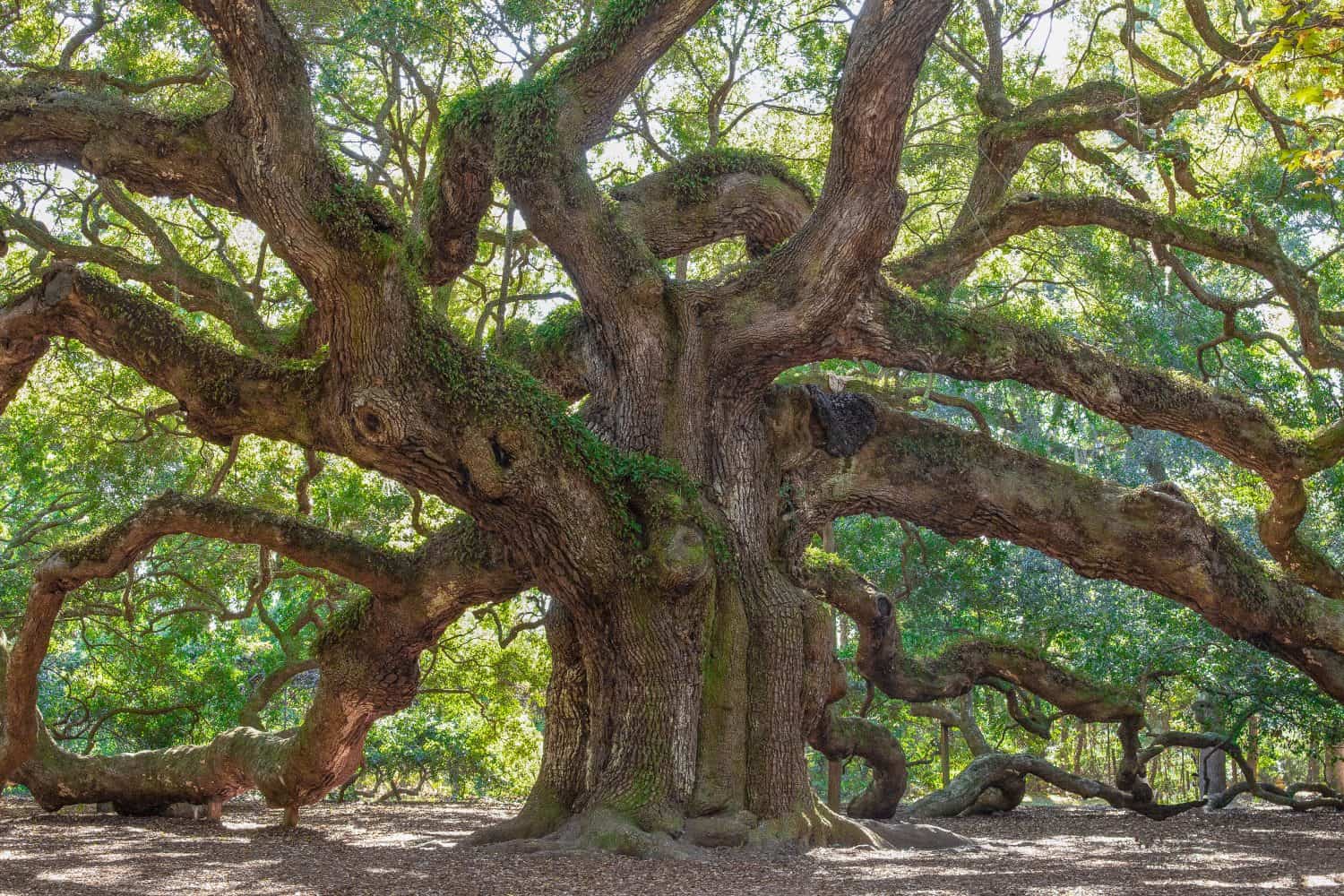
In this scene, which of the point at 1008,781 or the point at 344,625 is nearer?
the point at 344,625

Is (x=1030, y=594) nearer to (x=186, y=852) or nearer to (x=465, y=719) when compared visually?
(x=465, y=719)

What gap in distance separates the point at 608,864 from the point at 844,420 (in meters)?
3.75

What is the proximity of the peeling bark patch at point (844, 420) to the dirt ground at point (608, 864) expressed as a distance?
2812 millimetres

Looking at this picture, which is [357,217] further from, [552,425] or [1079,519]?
[1079,519]

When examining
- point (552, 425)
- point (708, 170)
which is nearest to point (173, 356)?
point (552, 425)

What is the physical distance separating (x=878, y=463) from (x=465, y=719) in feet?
29.8

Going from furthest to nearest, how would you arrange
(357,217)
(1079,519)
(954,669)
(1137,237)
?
(954,669) → (1137,237) → (1079,519) → (357,217)

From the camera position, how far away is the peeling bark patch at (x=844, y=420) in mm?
8023

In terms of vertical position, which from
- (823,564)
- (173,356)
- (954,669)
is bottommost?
(954,669)

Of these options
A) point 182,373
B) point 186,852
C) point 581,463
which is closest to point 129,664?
point 186,852

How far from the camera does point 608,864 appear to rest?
5.54m

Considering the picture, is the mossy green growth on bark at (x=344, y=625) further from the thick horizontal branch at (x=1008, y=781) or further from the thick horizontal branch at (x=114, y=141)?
the thick horizontal branch at (x=1008, y=781)

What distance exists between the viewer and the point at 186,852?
675 cm

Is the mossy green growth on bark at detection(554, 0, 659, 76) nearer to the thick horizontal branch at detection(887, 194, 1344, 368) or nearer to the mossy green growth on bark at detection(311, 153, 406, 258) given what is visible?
the mossy green growth on bark at detection(311, 153, 406, 258)
